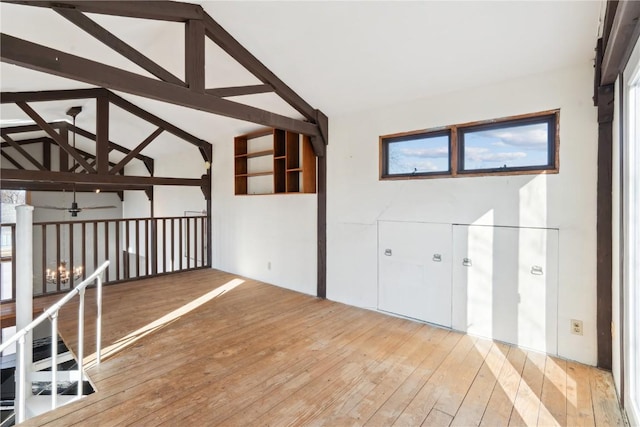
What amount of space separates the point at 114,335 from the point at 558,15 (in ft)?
15.1

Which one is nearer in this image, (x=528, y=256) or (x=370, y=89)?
(x=528, y=256)

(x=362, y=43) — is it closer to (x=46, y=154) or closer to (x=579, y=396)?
(x=579, y=396)

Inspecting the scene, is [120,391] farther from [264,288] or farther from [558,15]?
[558,15]

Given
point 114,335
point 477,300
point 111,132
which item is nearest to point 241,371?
point 114,335

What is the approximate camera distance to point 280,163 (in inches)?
191

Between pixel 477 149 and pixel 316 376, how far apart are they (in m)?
2.56

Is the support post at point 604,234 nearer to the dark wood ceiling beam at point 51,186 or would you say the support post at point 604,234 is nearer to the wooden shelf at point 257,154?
the wooden shelf at point 257,154

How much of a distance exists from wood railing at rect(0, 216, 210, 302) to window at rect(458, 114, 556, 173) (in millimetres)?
4693

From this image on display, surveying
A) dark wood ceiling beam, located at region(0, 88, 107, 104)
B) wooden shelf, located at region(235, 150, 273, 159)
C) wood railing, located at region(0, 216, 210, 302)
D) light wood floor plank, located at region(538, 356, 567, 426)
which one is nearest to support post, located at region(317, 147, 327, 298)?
wooden shelf, located at region(235, 150, 273, 159)

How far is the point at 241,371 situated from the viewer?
99.0 inches

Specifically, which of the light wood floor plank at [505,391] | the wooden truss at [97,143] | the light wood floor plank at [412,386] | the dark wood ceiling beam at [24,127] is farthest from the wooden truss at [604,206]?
the dark wood ceiling beam at [24,127]

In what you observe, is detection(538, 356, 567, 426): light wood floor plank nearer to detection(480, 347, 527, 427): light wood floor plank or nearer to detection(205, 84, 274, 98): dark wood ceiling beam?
detection(480, 347, 527, 427): light wood floor plank

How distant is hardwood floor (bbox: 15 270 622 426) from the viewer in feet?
6.57

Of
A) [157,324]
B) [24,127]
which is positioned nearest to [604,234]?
[157,324]
